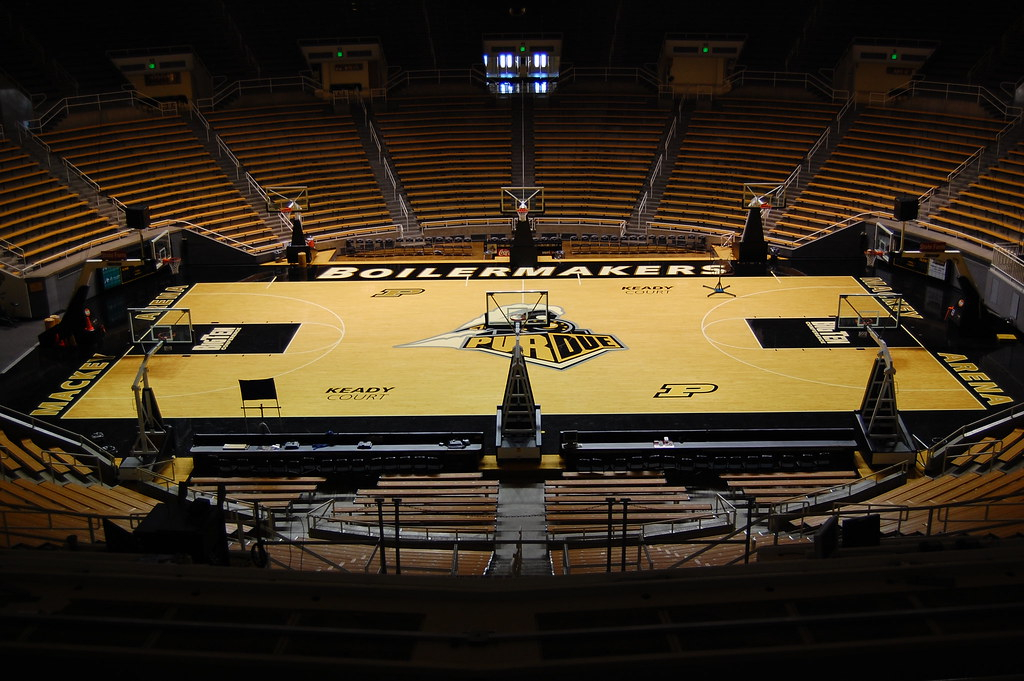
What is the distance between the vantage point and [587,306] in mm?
A: 30953

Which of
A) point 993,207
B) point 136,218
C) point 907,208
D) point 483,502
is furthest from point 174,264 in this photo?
point 993,207

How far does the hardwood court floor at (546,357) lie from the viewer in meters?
23.2

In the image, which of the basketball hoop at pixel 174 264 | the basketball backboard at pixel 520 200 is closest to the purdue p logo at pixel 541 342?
the basketball hoop at pixel 174 264

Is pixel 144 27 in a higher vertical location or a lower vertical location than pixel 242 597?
higher

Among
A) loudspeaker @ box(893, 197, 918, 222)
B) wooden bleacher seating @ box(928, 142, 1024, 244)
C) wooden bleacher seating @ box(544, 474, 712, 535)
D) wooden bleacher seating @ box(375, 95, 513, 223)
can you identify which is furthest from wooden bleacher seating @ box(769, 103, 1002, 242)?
wooden bleacher seating @ box(544, 474, 712, 535)

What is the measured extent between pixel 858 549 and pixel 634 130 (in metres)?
38.1

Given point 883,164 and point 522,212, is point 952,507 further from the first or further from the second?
point 883,164

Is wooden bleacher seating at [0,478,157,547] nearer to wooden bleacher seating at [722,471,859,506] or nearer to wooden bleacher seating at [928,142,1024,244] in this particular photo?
wooden bleacher seating at [722,471,859,506]

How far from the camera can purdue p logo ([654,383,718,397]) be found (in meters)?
23.5

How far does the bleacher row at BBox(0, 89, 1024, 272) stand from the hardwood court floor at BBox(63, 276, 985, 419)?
6.78m

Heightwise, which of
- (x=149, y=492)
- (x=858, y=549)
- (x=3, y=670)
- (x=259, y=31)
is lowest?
(x=149, y=492)

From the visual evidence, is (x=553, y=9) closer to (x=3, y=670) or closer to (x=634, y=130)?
(x=634, y=130)

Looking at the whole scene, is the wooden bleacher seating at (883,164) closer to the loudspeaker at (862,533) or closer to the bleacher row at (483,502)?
the bleacher row at (483,502)

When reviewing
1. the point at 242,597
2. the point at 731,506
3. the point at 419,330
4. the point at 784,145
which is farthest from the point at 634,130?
the point at 242,597
